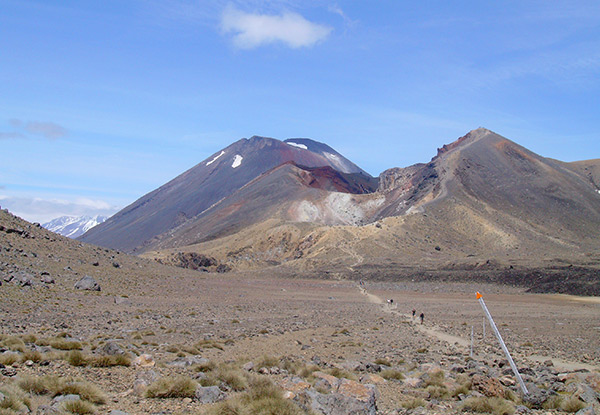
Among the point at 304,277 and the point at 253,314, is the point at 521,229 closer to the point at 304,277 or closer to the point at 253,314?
the point at 304,277

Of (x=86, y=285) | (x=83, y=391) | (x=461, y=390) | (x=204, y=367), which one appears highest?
(x=86, y=285)

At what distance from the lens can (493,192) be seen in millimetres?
92438

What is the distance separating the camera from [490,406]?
27.6ft

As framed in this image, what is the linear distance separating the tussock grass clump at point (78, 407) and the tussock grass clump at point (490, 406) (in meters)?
6.00

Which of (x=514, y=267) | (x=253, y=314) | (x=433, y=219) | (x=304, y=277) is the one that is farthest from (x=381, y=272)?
(x=253, y=314)

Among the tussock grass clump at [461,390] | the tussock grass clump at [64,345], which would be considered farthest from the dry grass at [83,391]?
the tussock grass clump at [461,390]

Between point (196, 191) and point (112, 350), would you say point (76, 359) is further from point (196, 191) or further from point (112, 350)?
point (196, 191)

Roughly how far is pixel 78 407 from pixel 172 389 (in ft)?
5.43

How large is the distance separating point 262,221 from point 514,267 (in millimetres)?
52552

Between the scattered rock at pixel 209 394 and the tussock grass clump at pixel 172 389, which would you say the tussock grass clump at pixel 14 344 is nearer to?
the tussock grass clump at pixel 172 389

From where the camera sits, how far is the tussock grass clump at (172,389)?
7.80 meters

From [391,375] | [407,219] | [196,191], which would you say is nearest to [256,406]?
[391,375]

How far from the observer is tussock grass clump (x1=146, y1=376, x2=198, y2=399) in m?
7.80

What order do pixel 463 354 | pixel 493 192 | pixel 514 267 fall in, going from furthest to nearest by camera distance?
pixel 493 192 < pixel 514 267 < pixel 463 354
